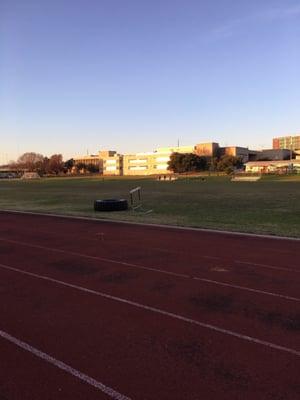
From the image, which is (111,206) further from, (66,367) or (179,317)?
(66,367)

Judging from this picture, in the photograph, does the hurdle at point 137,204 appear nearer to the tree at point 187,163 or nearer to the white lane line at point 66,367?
the white lane line at point 66,367

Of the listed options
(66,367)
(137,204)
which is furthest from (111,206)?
(66,367)

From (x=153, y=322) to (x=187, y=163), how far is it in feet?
513

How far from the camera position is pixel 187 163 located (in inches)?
6358

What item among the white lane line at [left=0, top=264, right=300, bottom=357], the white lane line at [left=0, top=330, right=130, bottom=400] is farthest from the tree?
the white lane line at [left=0, top=330, right=130, bottom=400]

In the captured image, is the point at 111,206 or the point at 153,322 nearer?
the point at 153,322

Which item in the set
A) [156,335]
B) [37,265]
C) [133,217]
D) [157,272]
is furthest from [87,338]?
[133,217]

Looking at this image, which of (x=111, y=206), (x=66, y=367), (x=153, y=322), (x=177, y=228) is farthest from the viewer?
(x=111, y=206)

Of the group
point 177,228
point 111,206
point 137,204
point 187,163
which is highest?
point 187,163

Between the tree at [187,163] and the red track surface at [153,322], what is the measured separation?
Answer: 150 metres

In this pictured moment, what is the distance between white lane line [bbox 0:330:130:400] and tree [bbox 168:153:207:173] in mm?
156516

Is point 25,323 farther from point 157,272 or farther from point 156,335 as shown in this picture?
point 157,272

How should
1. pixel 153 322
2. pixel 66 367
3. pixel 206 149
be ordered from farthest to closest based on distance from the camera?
1. pixel 206 149
2. pixel 153 322
3. pixel 66 367

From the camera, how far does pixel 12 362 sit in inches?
200
